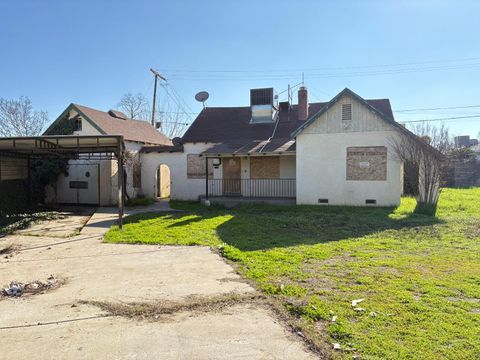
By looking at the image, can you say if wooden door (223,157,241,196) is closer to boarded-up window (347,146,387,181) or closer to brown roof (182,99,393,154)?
brown roof (182,99,393,154)

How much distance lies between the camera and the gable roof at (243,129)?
18.6 metres

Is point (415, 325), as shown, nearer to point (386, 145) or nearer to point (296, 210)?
point (296, 210)

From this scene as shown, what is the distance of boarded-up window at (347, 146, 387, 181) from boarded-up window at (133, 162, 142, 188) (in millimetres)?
11913

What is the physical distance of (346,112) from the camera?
624 inches

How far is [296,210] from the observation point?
49.4 ft

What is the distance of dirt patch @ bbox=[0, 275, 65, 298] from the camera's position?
5.97m

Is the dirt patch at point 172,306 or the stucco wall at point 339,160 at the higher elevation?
the stucco wall at point 339,160

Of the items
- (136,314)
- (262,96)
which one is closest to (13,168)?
(262,96)

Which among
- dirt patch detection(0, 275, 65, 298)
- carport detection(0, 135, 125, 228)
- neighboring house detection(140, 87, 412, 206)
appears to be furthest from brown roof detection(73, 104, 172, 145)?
dirt patch detection(0, 275, 65, 298)

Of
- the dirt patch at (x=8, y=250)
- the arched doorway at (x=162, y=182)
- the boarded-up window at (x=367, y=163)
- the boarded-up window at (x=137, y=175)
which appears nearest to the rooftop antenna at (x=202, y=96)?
the arched doorway at (x=162, y=182)

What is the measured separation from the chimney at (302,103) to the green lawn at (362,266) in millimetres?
9302

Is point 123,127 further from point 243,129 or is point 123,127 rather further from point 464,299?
point 464,299

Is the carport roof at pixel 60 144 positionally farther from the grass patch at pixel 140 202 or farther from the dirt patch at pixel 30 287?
the dirt patch at pixel 30 287

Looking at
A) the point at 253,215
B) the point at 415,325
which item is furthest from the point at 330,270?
the point at 253,215
